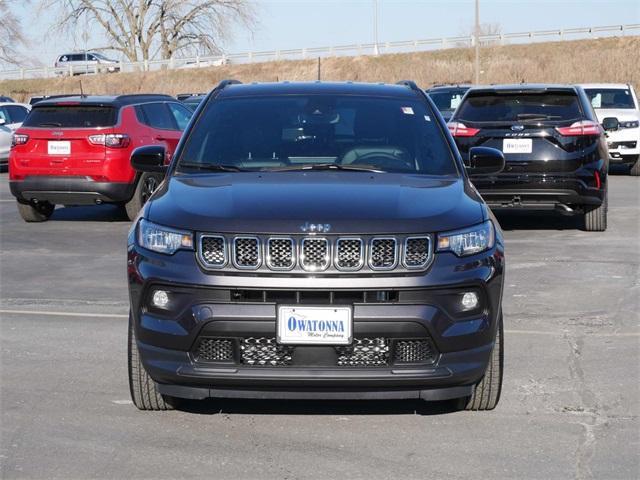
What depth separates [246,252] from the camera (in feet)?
16.8

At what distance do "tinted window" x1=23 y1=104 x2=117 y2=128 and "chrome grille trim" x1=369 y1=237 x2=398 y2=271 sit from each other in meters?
10.1

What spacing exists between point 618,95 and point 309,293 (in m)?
18.8

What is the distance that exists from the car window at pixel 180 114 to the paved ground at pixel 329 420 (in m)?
7.52

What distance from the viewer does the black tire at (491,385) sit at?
5.60 meters

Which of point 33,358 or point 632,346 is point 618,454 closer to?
point 632,346

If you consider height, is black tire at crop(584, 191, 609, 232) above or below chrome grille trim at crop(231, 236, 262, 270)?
below

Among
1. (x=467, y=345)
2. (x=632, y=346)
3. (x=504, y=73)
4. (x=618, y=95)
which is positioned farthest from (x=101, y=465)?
(x=504, y=73)

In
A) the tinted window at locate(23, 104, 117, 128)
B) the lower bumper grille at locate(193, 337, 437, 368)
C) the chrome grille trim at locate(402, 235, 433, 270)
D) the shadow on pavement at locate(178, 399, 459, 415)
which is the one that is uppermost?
the chrome grille trim at locate(402, 235, 433, 270)

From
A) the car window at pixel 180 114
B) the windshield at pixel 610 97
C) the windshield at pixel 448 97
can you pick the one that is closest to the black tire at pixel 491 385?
the car window at pixel 180 114

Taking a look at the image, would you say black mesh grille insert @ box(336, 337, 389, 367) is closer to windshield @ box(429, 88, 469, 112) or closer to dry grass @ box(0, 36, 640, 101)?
windshield @ box(429, 88, 469, 112)

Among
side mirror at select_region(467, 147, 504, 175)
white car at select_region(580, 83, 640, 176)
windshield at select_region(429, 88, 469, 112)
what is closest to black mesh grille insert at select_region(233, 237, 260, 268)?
side mirror at select_region(467, 147, 504, 175)

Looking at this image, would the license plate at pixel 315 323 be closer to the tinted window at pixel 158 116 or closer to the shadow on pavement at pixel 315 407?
the shadow on pavement at pixel 315 407

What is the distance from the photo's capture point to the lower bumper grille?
507cm

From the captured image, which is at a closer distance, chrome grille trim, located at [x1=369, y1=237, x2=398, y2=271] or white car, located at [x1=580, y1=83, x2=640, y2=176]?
chrome grille trim, located at [x1=369, y1=237, x2=398, y2=271]
